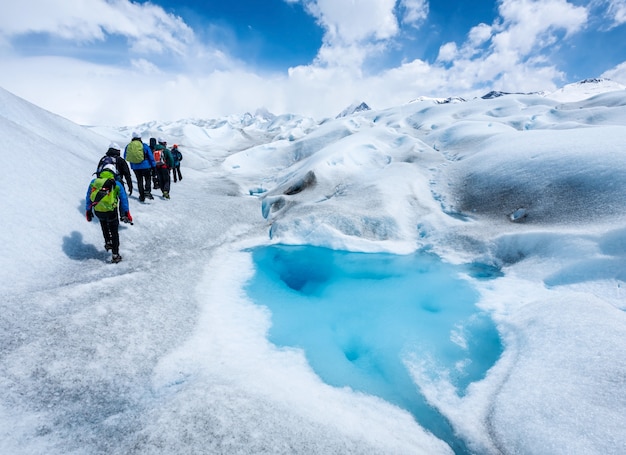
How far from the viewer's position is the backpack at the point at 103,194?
6168mm

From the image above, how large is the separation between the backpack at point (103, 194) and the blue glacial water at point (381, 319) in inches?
142

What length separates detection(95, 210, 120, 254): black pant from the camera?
6.50 m

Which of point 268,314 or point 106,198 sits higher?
point 106,198

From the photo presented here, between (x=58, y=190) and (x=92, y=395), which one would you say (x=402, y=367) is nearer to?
(x=92, y=395)

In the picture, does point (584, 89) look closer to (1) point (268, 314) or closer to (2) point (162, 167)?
(2) point (162, 167)

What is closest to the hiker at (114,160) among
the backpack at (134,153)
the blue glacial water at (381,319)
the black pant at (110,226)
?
the backpack at (134,153)

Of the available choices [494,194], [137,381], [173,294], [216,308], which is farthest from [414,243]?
[137,381]

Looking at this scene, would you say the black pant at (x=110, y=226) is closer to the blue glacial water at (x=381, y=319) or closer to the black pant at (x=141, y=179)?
the blue glacial water at (x=381, y=319)

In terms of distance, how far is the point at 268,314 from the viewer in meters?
6.68

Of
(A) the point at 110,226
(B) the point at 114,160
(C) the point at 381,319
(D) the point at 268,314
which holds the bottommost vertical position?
(C) the point at 381,319

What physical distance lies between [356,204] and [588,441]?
9752 mm

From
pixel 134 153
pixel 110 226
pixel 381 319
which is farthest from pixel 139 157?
pixel 381 319

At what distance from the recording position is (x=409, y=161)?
19.4 m

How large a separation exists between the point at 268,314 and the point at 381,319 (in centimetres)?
250
